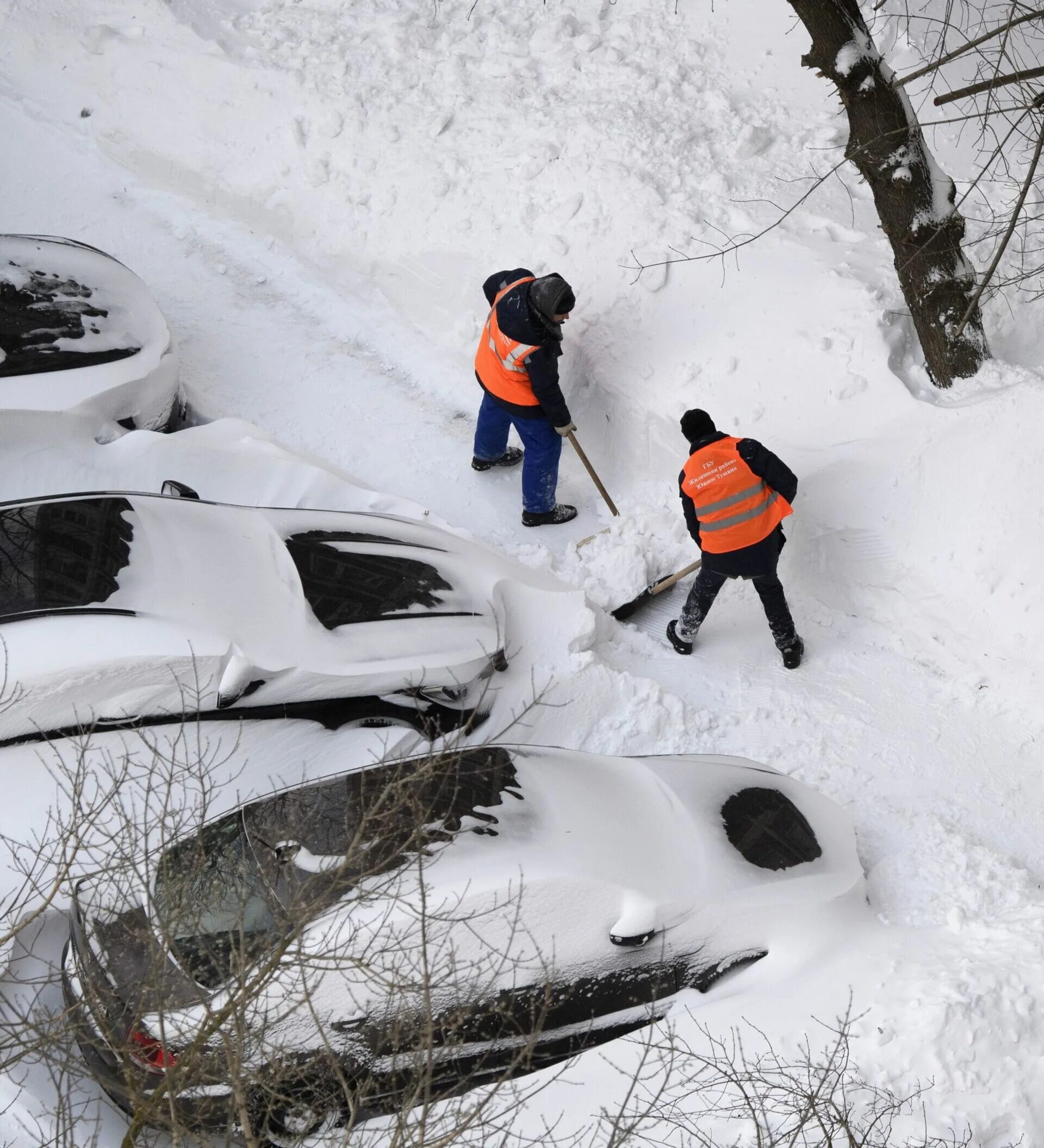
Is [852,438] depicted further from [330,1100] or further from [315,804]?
[330,1100]

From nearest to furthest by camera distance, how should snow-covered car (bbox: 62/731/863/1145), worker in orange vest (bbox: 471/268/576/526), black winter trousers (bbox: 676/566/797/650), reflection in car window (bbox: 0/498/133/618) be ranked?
snow-covered car (bbox: 62/731/863/1145), reflection in car window (bbox: 0/498/133/618), black winter trousers (bbox: 676/566/797/650), worker in orange vest (bbox: 471/268/576/526)

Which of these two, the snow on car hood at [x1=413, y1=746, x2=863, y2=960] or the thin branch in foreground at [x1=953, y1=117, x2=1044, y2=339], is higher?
the thin branch in foreground at [x1=953, y1=117, x2=1044, y2=339]

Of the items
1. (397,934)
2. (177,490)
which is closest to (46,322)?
(177,490)

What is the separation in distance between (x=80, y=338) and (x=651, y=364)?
3.49 meters

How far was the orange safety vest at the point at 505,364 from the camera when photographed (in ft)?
18.4

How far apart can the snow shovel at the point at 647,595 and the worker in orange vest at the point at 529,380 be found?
0.82 meters

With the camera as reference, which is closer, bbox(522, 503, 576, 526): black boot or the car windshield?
the car windshield

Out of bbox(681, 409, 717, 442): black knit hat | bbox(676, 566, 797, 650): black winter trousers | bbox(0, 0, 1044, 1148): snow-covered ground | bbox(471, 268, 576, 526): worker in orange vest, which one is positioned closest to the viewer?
bbox(0, 0, 1044, 1148): snow-covered ground

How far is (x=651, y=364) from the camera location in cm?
607

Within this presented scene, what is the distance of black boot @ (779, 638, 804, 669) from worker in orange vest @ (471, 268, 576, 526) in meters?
1.65

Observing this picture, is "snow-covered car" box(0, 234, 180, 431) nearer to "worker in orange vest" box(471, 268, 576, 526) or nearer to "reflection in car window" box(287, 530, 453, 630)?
"reflection in car window" box(287, 530, 453, 630)

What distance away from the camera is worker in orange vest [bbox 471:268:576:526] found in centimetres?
549

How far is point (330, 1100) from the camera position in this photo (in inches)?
129

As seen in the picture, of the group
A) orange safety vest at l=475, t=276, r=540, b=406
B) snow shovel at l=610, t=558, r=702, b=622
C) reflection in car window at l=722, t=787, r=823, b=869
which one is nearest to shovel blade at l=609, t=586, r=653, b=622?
snow shovel at l=610, t=558, r=702, b=622
